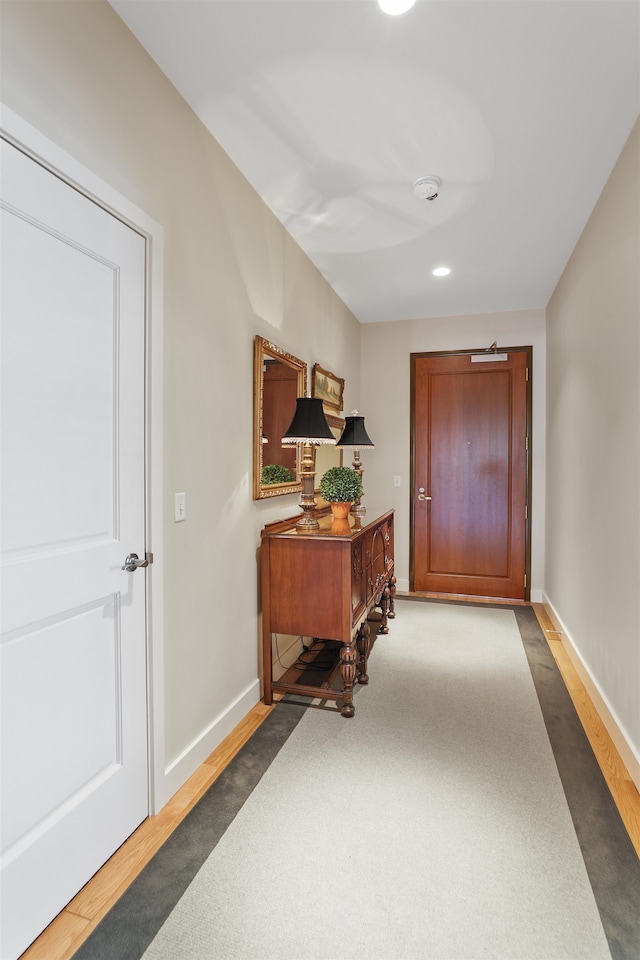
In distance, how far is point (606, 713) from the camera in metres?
2.36

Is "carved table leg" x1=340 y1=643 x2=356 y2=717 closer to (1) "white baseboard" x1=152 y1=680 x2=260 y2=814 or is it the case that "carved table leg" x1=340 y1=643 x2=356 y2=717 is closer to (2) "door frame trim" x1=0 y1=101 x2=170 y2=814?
(1) "white baseboard" x1=152 y1=680 x2=260 y2=814

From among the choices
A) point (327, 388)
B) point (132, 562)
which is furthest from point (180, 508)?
point (327, 388)

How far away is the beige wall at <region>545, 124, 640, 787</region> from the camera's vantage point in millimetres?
2053

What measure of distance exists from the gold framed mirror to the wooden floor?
3.80 ft

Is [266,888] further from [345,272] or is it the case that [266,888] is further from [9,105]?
[345,272]

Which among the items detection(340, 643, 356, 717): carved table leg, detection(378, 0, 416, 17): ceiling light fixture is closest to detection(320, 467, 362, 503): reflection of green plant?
detection(340, 643, 356, 717): carved table leg

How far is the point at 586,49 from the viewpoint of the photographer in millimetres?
1687

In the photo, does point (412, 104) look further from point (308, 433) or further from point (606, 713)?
point (606, 713)

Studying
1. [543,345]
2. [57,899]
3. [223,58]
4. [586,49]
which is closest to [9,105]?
[223,58]

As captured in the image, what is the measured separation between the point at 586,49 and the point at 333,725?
9.13ft

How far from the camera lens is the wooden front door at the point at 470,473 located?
453 cm

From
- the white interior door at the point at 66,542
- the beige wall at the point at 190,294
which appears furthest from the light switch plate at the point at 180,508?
the white interior door at the point at 66,542

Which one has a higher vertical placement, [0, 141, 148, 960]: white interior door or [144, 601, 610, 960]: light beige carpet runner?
[0, 141, 148, 960]: white interior door

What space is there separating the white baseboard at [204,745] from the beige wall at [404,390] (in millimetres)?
2535
